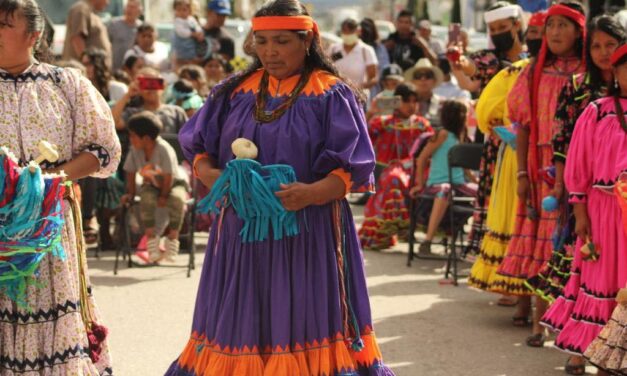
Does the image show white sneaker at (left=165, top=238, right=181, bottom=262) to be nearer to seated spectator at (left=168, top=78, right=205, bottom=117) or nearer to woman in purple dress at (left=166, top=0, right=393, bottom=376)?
seated spectator at (left=168, top=78, right=205, bottom=117)

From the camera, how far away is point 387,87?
14305mm

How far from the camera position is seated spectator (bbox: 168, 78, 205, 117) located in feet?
39.7

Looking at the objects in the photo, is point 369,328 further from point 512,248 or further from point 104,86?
point 104,86

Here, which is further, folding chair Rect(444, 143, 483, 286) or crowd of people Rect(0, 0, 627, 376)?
folding chair Rect(444, 143, 483, 286)

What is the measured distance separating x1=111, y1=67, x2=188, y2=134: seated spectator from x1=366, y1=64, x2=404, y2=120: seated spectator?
2.57 meters

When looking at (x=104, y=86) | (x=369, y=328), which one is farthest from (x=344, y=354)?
(x=104, y=86)

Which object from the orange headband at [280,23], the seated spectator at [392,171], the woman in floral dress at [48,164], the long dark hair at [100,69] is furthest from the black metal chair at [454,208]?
the woman in floral dress at [48,164]

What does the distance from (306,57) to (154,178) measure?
514 cm

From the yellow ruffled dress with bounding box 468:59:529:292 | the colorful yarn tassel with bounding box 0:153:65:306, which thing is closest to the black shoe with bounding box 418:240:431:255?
the yellow ruffled dress with bounding box 468:59:529:292

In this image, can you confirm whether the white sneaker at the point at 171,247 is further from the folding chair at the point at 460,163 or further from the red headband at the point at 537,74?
the red headband at the point at 537,74

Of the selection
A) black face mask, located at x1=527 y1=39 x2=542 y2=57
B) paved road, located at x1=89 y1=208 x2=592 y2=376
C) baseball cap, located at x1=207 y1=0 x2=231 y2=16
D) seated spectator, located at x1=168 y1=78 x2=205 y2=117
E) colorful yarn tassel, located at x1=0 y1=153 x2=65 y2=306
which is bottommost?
paved road, located at x1=89 y1=208 x2=592 y2=376

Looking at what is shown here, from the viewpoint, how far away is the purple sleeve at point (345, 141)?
5.07 meters

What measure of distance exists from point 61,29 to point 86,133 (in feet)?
46.9

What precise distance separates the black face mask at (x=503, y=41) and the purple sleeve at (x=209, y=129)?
379 cm
